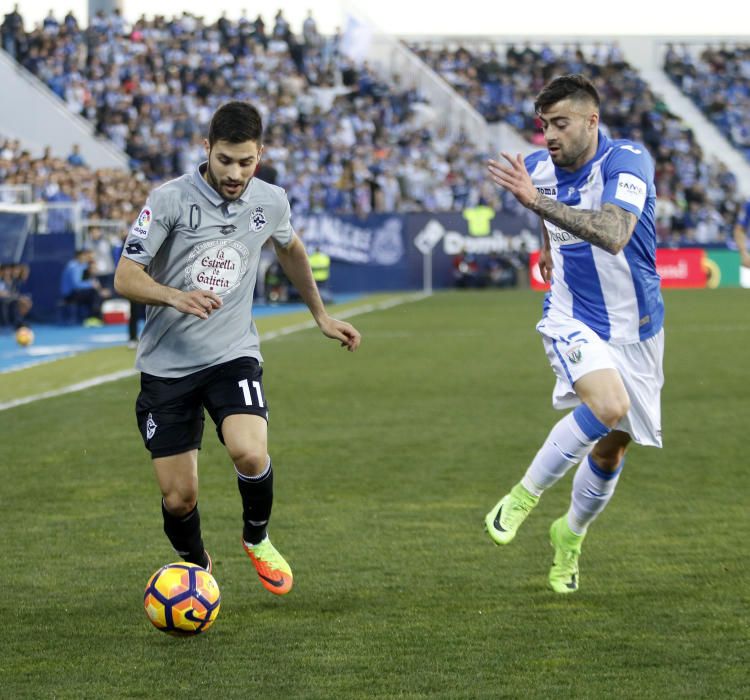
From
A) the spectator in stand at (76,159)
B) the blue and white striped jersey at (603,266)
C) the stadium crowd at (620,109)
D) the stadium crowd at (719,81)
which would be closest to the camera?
the blue and white striped jersey at (603,266)

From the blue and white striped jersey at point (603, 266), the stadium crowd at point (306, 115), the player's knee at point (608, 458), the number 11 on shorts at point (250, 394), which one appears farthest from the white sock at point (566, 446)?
the stadium crowd at point (306, 115)

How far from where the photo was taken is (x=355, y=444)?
33.4 feet

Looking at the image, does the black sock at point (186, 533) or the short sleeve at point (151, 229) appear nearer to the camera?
the short sleeve at point (151, 229)

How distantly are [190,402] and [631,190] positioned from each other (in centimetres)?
188

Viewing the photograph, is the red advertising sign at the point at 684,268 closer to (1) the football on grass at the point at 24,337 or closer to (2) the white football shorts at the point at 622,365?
(1) the football on grass at the point at 24,337

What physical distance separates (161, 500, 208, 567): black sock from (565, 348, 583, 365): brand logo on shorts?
162cm

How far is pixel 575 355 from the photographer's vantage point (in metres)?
5.78

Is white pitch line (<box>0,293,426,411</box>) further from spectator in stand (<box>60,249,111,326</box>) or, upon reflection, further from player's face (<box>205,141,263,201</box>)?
player's face (<box>205,141,263,201</box>)

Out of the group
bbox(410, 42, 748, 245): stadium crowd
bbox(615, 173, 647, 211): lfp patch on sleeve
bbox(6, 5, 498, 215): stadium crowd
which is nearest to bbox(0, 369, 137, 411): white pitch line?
bbox(615, 173, 647, 211): lfp patch on sleeve

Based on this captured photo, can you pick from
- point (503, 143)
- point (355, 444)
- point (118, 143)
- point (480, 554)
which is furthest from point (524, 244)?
point (480, 554)

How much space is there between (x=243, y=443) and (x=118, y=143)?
29.5 m

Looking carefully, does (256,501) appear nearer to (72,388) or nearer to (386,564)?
(386,564)

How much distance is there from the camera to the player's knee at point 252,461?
5.33 m

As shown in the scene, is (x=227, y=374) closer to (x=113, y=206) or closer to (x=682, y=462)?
(x=682, y=462)
